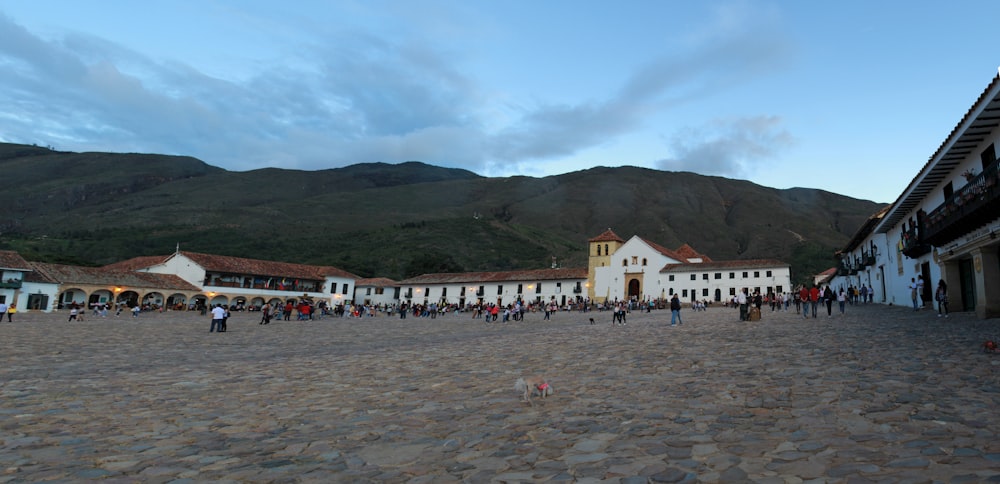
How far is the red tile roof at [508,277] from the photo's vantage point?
69.2 metres

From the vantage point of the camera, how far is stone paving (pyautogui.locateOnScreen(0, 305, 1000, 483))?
190 inches

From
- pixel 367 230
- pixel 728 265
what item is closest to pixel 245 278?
pixel 728 265

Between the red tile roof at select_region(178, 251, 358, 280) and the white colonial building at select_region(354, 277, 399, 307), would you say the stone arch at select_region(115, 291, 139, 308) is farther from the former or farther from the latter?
the white colonial building at select_region(354, 277, 399, 307)

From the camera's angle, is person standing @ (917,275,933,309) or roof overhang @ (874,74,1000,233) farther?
person standing @ (917,275,933,309)

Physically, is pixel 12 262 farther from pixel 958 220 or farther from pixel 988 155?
pixel 988 155

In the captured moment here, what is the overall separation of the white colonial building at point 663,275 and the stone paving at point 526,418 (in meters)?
50.3

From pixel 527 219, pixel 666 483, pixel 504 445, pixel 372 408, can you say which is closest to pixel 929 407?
pixel 666 483

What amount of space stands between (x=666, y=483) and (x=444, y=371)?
7.66m

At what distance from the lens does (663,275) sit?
221 feet

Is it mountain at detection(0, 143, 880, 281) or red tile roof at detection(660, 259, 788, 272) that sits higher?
mountain at detection(0, 143, 880, 281)

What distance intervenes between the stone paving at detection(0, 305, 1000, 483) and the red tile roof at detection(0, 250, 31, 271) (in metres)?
44.7

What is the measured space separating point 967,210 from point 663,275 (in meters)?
50.0

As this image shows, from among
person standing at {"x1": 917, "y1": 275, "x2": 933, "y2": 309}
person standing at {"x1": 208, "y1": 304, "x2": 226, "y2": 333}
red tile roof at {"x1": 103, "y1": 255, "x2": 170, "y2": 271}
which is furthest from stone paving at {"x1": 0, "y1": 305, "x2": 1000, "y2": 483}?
red tile roof at {"x1": 103, "y1": 255, "x2": 170, "y2": 271}

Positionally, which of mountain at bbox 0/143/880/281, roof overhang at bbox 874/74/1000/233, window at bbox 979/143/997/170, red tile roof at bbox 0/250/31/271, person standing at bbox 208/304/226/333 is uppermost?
mountain at bbox 0/143/880/281
